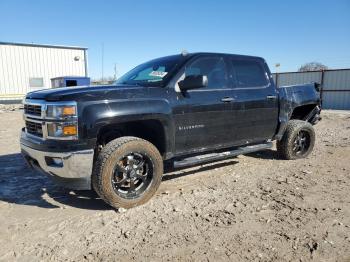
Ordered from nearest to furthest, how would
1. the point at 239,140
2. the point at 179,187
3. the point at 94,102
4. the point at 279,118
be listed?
the point at 94,102
the point at 179,187
the point at 239,140
the point at 279,118

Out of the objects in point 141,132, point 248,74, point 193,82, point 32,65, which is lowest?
point 141,132

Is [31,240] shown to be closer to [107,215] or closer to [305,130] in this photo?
[107,215]

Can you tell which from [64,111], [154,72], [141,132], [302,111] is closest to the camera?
[64,111]

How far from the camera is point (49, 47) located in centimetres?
2258

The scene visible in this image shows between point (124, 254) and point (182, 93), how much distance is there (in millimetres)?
2180

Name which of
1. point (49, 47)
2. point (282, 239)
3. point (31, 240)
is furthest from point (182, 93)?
point (49, 47)

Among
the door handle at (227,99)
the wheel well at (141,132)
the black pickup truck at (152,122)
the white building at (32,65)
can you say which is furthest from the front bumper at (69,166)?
the white building at (32,65)

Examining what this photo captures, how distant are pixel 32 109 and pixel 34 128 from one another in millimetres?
241

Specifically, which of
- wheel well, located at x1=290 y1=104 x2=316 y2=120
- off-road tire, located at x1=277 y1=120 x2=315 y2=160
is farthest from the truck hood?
wheel well, located at x1=290 y1=104 x2=316 y2=120

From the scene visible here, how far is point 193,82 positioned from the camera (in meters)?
3.97

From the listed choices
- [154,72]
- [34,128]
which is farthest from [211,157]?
[34,128]

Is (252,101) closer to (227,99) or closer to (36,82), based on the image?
(227,99)

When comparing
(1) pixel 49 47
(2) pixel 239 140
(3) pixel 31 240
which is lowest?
(3) pixel 31 240

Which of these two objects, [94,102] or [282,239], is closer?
[282,239]
